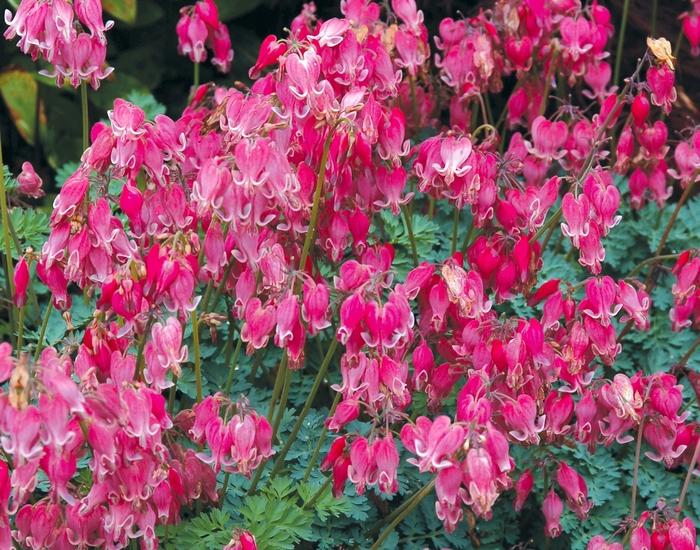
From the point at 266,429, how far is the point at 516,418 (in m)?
0.53

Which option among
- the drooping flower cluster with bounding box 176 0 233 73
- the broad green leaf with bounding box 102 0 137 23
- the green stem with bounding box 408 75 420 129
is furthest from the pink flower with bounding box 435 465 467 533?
the broad green leaf with bounding box 102 0 137 23

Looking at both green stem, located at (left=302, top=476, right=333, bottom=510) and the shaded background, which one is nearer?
green stem, located at (left=302, top=476, right=333, bottom=510)

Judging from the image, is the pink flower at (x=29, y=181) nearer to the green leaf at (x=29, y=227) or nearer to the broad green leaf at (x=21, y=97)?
the green leaf at (x=29, y=227)

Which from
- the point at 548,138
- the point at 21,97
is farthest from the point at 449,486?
the point at 21,97

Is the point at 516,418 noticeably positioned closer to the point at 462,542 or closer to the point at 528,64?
the point at 462,542

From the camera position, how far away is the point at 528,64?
3.50m

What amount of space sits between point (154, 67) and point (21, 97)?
709mm

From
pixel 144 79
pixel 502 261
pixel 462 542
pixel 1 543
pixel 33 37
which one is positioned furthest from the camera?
pixel 144 79

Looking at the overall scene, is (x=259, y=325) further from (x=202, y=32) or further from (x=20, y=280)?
(x=202, y=32)

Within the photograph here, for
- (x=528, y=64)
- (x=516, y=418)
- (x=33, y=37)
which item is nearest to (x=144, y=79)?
(x=528, y=64)

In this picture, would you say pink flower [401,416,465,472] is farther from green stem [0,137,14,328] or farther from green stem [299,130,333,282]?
green stem [0,137,14,328]

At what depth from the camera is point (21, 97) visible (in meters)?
4.70

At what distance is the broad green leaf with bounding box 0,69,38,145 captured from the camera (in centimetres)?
467

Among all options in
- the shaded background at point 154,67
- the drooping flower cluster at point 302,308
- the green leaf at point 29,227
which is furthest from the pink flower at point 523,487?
the shaded background at point 154,67
